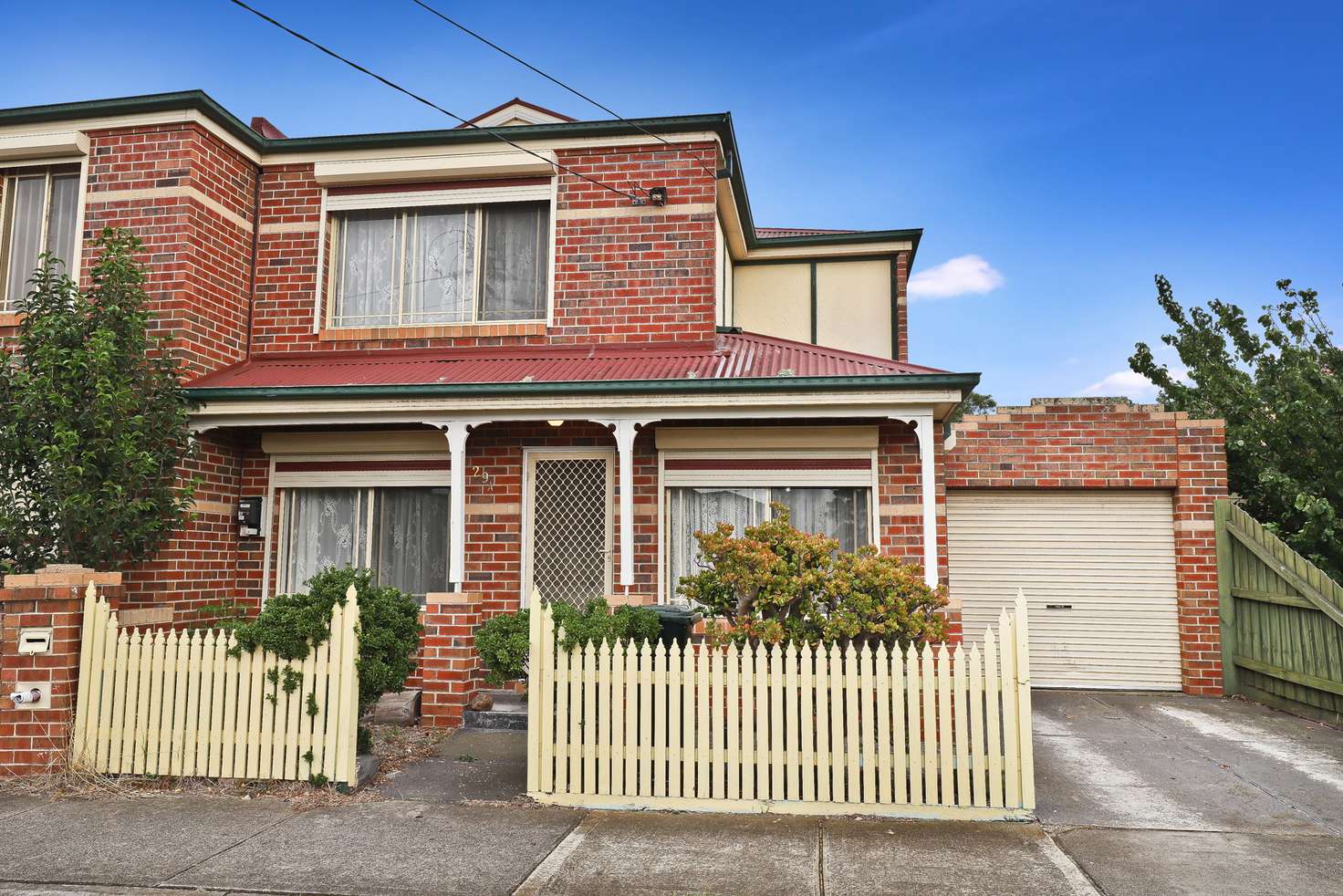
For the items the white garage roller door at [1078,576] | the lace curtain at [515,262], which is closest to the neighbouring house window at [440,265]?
the lace curtain at [515,262]

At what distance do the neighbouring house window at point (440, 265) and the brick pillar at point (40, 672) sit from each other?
5.41 m

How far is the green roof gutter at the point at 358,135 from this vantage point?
10242mm

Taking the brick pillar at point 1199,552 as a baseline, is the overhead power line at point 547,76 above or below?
above

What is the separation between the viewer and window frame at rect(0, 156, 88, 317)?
10.5m

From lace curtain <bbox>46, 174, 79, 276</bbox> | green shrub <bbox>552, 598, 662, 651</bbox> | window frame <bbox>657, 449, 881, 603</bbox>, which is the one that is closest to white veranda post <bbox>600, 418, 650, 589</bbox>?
window frame <bbox>657, 449, 881, 603</bbox>

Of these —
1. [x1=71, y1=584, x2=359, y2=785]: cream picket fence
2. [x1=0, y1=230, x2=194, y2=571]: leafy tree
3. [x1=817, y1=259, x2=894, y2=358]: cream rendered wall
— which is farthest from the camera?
Result: [x1=817, y1=259, x2=894, y2=358]: cream rendered wall

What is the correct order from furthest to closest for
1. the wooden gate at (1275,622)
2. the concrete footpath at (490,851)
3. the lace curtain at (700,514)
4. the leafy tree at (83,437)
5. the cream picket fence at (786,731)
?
the lace curtain at (700,514)
the wooden gate at (1275,622)
the leafy tree at (83,437)
the cream picket fence at (786,731)
the concrete footpath at (490,851)

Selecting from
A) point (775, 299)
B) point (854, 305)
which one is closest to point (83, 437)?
point (775, 299)

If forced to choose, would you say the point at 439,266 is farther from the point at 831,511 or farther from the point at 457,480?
the point at 831,511

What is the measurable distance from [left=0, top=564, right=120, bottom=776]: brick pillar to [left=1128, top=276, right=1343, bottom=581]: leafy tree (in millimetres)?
→ 11479

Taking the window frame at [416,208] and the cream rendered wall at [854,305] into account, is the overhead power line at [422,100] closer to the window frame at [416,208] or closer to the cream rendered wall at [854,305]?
the window frame at [416,208]

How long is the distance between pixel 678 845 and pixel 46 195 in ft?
35.1

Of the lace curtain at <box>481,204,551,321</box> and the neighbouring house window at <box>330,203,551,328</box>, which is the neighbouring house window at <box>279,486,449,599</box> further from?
the lace curtain at <box>481,204,551,321</box>

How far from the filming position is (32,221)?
1087 centimetres
